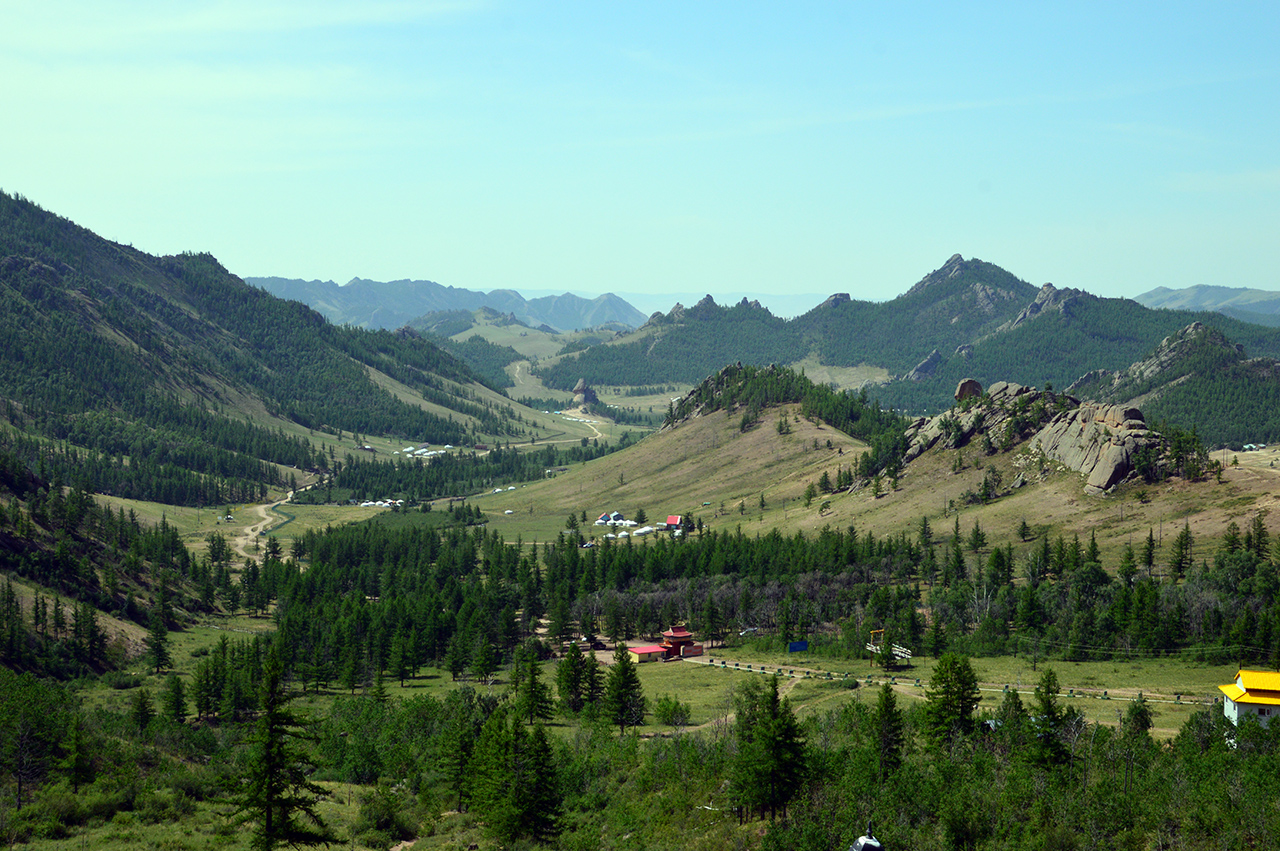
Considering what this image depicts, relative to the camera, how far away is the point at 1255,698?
80875 mm

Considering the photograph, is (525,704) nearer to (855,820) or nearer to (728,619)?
(855,820)

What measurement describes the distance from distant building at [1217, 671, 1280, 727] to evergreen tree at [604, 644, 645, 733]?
2198 inches

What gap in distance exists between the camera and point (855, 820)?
6544 cm

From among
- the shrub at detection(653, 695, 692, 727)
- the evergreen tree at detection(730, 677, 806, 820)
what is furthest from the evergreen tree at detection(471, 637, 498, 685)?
the evergreen tree at detection(730, 677, 806, 820)

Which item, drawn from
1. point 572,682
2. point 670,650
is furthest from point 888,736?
point 670,650

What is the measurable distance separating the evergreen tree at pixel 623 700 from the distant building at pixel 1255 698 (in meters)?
55.8

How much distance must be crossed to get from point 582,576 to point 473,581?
21034mm

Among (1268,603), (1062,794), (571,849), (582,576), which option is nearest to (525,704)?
(571,849)

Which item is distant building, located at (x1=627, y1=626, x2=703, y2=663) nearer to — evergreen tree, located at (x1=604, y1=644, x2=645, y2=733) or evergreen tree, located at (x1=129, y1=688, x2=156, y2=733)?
evergreen tree, located at (x1=604, y1=644, x2=645, y2=733)

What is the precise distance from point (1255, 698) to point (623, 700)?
2294 inches

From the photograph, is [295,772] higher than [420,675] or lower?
higher

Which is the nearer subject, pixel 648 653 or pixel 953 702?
pixel 953 702

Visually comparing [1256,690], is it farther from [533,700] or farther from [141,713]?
[141,713]

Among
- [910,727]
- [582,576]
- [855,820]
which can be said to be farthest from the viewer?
[582,576]
